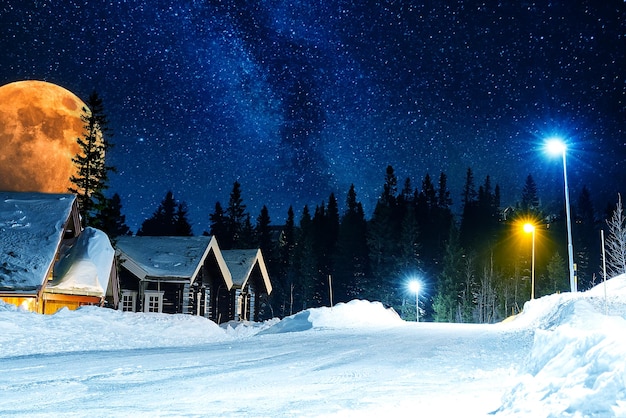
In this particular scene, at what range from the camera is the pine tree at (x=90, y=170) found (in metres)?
35.6

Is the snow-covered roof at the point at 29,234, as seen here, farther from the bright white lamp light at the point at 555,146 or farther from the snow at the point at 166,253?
A: the bright white lamp light at the point at 555,146

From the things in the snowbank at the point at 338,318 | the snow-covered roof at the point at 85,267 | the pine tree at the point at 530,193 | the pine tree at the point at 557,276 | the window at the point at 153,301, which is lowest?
the snowbank at the point at 338,318

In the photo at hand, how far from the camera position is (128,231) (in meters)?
91.8

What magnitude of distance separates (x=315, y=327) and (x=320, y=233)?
72.2 metres

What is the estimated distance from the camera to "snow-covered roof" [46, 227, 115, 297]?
25516 mm

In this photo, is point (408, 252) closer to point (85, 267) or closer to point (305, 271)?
point (305, 271)

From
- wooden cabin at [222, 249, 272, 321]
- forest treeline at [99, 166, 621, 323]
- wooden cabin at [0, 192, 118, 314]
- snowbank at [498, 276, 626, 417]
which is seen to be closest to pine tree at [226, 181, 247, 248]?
forest treeline at [99, 166, 621, 323]

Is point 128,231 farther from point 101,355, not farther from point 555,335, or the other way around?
point 555,335

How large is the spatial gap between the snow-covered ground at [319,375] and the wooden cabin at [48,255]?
17.6 feet

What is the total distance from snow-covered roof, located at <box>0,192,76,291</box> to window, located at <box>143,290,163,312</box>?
37.0ft

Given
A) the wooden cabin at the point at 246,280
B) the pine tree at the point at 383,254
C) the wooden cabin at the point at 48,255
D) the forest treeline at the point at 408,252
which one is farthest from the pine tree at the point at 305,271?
the wooden cabin at the point at 48,255

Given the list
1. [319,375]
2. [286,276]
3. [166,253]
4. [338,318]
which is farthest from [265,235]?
[319,375]

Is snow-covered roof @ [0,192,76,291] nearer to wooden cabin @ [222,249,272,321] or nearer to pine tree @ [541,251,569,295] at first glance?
wooden cabin @ [222,249,272,321]

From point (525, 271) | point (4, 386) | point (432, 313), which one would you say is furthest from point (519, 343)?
point (525, 271)
